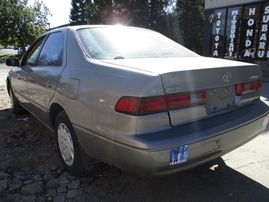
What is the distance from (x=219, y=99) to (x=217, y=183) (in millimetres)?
966

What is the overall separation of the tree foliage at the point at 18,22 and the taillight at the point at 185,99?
81.9ft

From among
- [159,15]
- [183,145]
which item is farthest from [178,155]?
[159,15]

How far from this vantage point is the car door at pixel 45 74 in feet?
9.06

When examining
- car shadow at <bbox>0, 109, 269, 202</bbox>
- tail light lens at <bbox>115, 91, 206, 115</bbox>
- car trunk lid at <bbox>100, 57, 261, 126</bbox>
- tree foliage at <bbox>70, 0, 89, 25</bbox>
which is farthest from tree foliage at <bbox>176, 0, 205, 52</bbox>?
tail light lens at <bbox>115, 91, 206, 115</bbox>

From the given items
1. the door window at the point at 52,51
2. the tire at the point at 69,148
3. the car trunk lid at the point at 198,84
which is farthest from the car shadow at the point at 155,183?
the door window at the point at 52,51

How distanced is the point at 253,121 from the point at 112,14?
2525 centimetres

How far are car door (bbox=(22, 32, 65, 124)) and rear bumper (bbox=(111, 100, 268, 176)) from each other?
4.33 feet

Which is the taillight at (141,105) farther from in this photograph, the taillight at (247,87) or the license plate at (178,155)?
the taillight at (247,87)

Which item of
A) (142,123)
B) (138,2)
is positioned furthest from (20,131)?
(138,2)

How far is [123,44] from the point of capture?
259cm

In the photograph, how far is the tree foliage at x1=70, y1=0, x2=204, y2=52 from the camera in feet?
83.5

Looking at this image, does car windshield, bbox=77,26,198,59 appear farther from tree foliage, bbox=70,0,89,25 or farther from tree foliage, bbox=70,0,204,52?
tree foliage, bbox=70,0,89,25

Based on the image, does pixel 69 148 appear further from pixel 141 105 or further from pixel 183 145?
pixel 183 145

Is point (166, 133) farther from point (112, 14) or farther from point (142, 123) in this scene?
point (112, 14)
